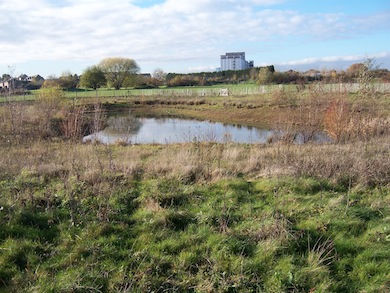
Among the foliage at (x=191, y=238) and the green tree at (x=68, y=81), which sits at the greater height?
the green tree at (x=68, y=81)

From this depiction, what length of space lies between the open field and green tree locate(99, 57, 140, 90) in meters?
73.4

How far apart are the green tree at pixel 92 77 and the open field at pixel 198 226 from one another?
216 feet

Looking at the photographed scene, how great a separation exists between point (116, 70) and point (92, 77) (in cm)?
944

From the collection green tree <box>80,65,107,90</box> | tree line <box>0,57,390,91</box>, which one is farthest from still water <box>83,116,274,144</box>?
green tree <box>80,65,107,90</box>

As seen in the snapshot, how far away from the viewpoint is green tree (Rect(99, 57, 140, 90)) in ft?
257

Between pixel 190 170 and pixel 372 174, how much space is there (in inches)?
156

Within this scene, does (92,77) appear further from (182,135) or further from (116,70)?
(182,135)

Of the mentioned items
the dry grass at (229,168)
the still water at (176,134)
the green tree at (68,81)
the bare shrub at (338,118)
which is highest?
the green tree at (68,81)

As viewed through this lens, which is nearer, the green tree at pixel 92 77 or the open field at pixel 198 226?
the open field at pixel 198 226

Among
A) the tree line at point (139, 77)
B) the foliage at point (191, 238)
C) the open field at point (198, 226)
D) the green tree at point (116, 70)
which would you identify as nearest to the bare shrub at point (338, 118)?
the open field at point (198, 226)

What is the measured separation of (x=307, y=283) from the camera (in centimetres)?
374

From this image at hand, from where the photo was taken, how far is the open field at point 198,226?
3809 millimetres

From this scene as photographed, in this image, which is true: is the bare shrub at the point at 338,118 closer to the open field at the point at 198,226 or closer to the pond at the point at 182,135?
the pond at the point at 182,135

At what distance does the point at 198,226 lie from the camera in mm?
5008
